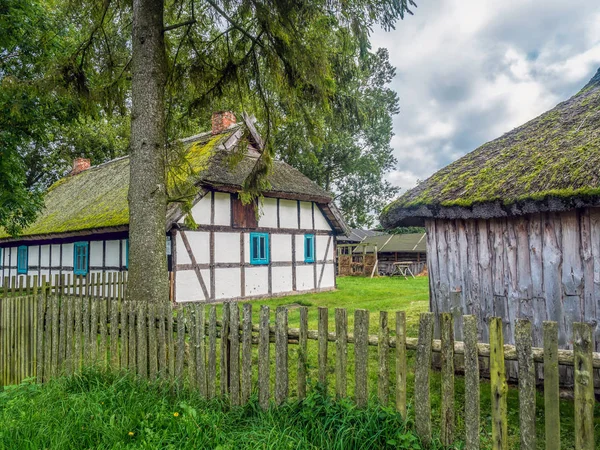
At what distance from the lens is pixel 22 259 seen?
17.5 m

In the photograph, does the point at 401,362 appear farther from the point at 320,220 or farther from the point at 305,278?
the point at 320,220

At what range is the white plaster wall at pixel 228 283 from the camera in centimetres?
1273

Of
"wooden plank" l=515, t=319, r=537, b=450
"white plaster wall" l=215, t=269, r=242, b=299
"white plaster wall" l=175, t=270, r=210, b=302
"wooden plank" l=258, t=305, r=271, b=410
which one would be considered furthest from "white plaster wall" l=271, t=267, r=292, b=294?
"wooden plank" l=515, t=319, r=537, b=450

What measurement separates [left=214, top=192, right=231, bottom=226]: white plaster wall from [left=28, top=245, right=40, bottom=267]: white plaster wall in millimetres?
8850

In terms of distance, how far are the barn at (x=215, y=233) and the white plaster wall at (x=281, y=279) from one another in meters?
0.03

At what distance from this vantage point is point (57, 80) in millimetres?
5902

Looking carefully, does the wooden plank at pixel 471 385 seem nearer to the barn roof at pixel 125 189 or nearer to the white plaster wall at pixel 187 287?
the barn roof at pixel 125 189

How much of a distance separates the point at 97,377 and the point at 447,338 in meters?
3.44

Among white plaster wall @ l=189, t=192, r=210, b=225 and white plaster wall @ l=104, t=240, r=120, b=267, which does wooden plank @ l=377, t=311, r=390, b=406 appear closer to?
white plaster wall @ l=189, t=192, r=210, b=225

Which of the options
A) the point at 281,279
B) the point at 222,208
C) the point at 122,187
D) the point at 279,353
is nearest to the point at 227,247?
the point at 222,208

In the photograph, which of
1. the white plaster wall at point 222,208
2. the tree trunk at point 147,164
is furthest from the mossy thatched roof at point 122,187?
the tree trunk at point 147,164

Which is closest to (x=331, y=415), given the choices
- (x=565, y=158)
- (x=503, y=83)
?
(x=565, y=158)

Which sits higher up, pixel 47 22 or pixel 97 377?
pixel 47 22

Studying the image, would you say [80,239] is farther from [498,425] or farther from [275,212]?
[498,425]
